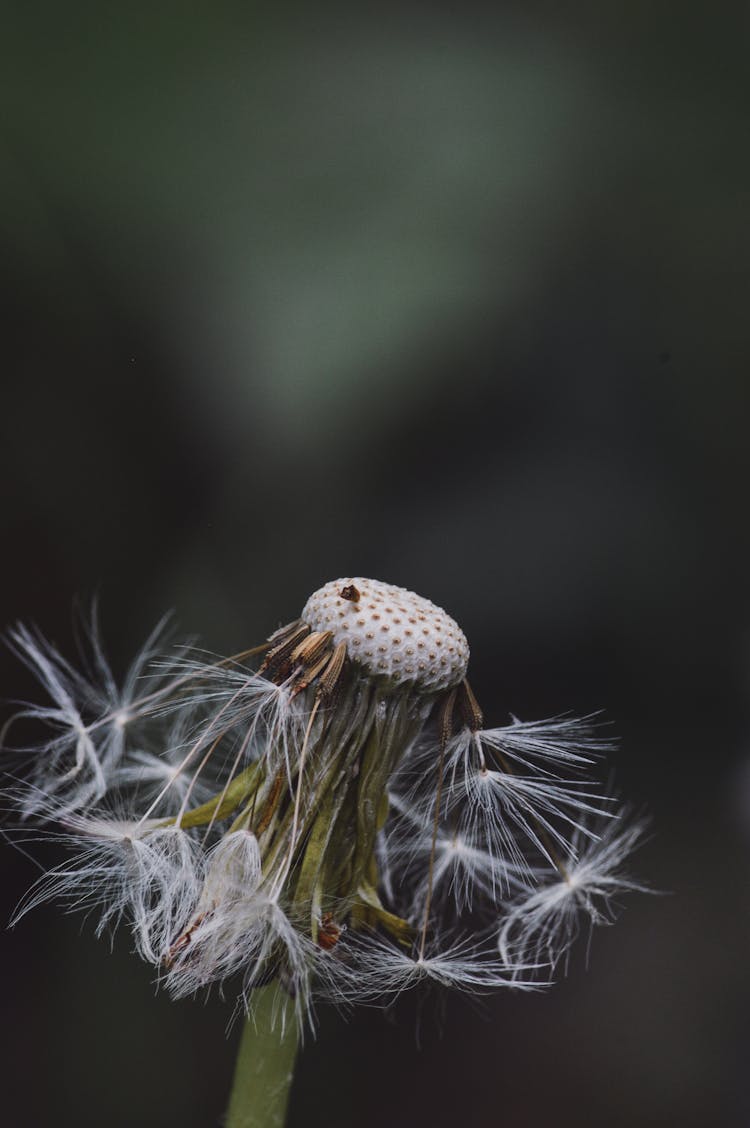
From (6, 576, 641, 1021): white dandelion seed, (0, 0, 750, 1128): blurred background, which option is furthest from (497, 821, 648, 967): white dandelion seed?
(0, 0, 750, 1128): blurred background

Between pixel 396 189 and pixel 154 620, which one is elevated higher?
pixel 396 189

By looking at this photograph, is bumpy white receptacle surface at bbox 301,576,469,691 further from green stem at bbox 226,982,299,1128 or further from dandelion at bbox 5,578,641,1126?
green stem at bbox 226,982,299,1128

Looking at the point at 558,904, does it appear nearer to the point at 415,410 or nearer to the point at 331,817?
the point at 331,817

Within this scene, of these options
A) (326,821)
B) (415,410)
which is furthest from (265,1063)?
(415,410)

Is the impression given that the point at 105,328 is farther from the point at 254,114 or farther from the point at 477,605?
the point at 477,605

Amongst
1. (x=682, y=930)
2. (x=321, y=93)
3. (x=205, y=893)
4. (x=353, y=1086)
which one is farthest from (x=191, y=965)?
(x=321, y=93)

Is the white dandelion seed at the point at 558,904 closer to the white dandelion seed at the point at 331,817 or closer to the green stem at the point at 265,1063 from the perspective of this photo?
the white dandelion seed at the point at 331,817

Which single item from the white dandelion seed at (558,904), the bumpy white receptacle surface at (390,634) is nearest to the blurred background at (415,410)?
the white dandelion seed at (558,904)

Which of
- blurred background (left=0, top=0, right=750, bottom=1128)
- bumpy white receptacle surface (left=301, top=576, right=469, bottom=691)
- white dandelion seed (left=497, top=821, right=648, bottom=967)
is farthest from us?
blurred background (left=0, top=0, right=750, bottom=1128)
